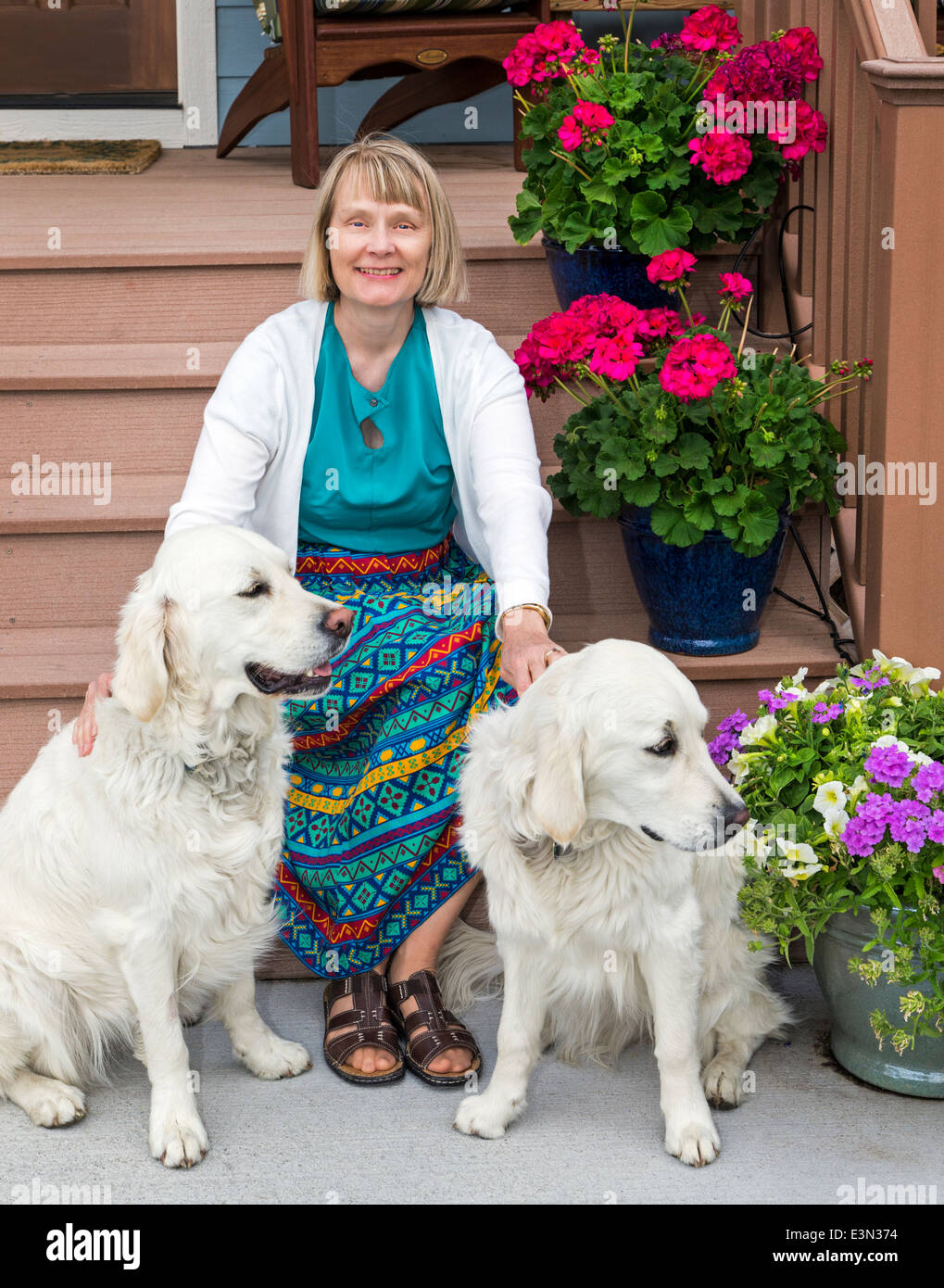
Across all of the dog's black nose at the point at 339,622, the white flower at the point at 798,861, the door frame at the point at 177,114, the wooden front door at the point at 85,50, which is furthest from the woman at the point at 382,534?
the wooden front door at the point at 85,50

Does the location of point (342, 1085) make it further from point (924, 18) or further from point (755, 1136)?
point (924, 18)

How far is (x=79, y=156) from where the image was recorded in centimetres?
477

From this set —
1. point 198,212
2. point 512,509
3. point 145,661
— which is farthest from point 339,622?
point 198,212

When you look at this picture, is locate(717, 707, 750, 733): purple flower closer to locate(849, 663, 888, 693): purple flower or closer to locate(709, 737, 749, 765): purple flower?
locate(709, 737, 749, 765): purple flower

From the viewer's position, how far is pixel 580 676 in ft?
6.09

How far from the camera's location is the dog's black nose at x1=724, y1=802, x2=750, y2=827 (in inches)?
73.6

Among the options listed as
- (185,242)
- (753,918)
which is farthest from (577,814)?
(185,242)

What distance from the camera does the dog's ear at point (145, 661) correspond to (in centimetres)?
194

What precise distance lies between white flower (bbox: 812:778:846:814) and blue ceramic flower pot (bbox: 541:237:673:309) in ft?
4.21

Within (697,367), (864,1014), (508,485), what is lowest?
(864,1014)

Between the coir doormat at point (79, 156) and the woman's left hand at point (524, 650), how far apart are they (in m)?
3.00

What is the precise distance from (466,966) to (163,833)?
0.76 metres

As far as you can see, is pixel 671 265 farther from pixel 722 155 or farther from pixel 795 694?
pixel 795 694

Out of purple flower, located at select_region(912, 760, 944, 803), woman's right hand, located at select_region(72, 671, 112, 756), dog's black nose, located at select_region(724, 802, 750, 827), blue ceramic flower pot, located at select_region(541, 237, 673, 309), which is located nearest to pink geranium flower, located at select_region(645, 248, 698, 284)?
blue ceramic flower pot, located at select_region(541, 237, 673, 309)
